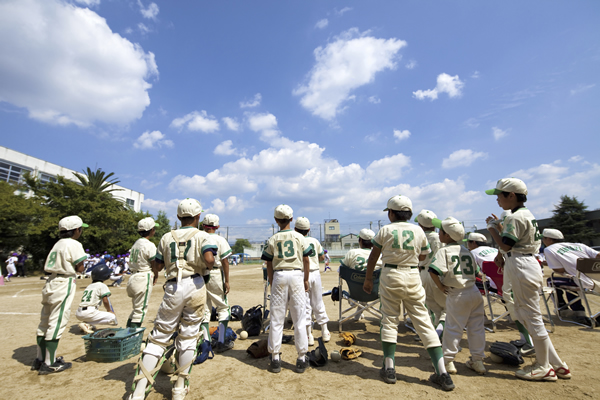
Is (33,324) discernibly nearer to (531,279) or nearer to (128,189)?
(531,279)

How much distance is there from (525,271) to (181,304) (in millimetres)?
4163

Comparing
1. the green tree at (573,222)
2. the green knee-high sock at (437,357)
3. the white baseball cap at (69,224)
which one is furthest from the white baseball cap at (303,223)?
the green tree at (573,222)

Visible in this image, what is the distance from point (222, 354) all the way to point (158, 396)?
150cm

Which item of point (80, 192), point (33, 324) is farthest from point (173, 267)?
point (80, 192)

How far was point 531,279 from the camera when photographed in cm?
358

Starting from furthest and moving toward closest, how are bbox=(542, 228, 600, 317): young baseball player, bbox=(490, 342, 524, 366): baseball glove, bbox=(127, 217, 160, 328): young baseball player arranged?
bbox=(542, 228, 600, 317): young baseball player, bbox=(127, 217, 160, 328): young baseball player, bbox=(490, 342, 524, 366): baseball glove

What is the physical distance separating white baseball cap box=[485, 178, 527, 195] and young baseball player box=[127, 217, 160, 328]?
18.7 feet

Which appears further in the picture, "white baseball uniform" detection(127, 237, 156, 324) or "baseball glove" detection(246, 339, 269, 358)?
"white baseball uniform" detection(127, 237, 156, 324)

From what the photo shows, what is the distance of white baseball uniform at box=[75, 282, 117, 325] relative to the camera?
18.3 ft

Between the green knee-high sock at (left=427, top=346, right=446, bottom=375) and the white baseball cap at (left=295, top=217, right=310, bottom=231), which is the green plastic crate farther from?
the green knee-high sock at (left=427, top=346, right=446, bottom=375)

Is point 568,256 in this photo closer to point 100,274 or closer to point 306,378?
point 306,378

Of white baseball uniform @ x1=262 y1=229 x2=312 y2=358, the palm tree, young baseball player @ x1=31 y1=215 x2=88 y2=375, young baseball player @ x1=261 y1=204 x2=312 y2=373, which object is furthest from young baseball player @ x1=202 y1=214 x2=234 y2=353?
the palm tree

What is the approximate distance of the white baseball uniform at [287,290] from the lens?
13.0 ft

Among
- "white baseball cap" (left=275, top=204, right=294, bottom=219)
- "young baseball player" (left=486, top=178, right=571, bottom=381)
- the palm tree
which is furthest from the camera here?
the palm tree
